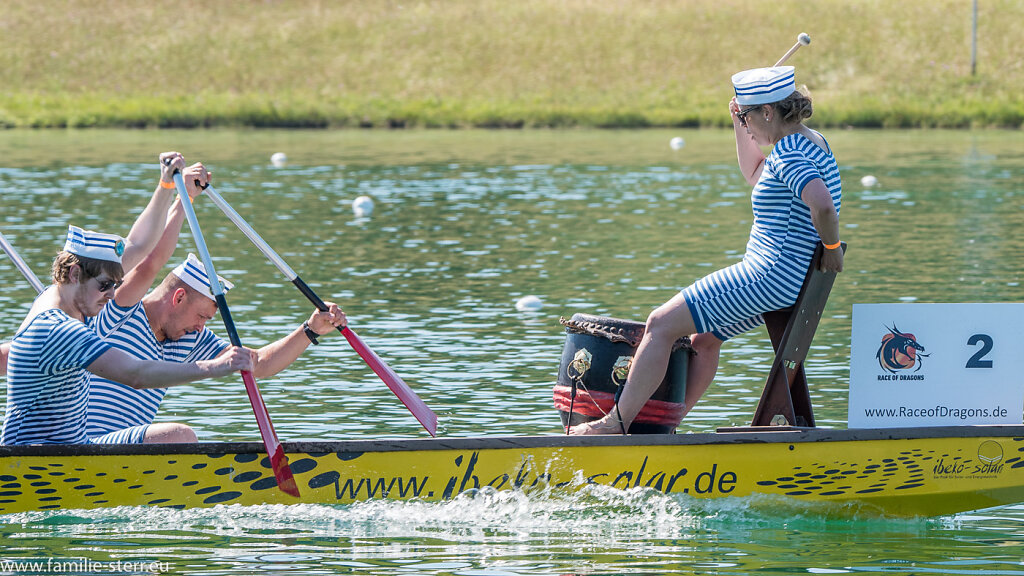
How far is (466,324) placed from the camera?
13.3 meters

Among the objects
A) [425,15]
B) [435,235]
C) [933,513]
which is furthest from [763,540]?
[425,15]

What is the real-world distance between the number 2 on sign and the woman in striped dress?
2.47 feet

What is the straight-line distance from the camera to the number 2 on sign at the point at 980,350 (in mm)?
7234

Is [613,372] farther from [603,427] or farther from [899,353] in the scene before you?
[899,353]

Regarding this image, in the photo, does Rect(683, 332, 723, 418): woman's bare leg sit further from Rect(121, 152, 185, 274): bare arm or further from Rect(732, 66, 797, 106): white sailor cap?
Rect(121, 152, 185, 274): bare arm

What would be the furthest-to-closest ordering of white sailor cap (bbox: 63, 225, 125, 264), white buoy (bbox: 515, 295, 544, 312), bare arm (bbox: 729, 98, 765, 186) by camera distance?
white buoy (bbox: 515, 295, 544, 312) → bare arm (bbox: 729, 98, 765, 186) → white sailor cap (bbox: 63, 225, 125, 264)

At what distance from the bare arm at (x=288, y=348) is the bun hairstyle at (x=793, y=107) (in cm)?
226

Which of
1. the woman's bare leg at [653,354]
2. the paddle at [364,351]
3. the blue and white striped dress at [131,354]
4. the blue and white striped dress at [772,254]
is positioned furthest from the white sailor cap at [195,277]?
the blue and white striped dress at [772,254]

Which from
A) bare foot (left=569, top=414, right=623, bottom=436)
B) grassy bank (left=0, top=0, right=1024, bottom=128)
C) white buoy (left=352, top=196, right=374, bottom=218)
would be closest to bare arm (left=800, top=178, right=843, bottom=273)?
bare foot (left=569, top=414, right=623, bottom=436)

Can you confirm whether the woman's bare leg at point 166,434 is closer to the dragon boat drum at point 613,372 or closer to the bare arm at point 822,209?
the dragon boat drum at point 613,372

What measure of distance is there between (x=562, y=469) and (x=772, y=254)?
136 centimetres

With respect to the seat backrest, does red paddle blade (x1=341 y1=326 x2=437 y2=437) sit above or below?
below

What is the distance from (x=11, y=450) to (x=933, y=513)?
167 inches

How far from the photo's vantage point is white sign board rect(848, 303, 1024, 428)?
7.23 m
